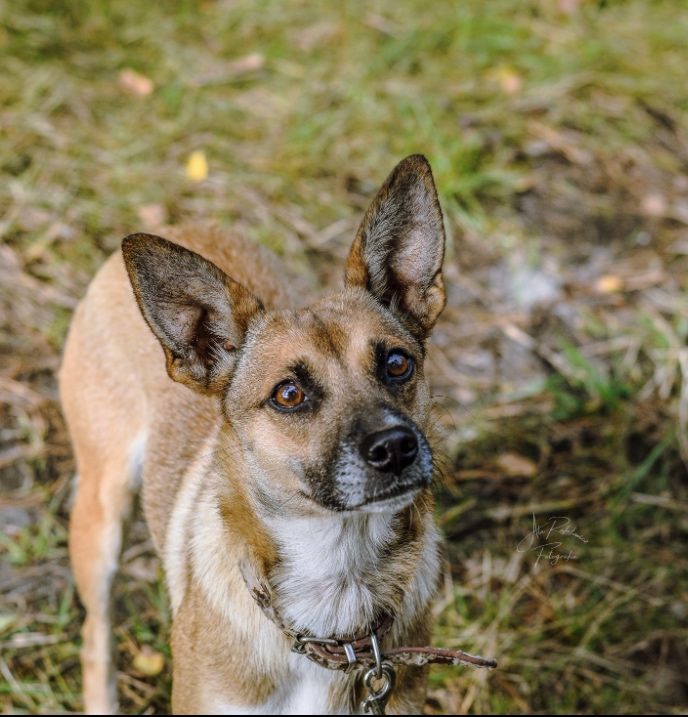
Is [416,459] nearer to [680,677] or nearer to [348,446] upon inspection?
[348,446]

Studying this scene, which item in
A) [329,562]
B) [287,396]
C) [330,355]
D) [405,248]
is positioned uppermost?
[405,248]

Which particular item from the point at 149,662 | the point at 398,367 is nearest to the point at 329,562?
→ the point at 398,367

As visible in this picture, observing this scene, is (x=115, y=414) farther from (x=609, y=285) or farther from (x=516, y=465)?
(x=609, y=285)

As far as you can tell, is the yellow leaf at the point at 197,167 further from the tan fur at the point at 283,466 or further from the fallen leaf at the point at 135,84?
the tan fur at the point at 283,466

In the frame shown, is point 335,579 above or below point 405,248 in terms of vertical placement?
below

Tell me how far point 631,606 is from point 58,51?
535 cm

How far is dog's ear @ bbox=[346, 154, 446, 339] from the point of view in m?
3.07

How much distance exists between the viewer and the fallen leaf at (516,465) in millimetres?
4852

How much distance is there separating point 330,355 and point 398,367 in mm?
230

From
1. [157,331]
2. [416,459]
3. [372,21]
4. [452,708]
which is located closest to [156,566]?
[452,708]

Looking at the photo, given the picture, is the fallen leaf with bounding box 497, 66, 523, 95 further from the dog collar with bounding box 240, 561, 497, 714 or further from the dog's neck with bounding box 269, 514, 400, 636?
the dog collar with bounding box 240, 561, 497, 714

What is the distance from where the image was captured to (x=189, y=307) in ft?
10.0

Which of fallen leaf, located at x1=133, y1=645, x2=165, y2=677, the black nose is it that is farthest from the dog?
fallen leaf, located at x1=133, y1=645, x2=165, y2=677

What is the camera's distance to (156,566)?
174 inches
